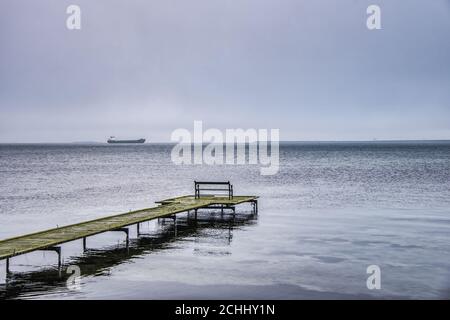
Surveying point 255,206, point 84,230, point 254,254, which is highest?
point 84,230

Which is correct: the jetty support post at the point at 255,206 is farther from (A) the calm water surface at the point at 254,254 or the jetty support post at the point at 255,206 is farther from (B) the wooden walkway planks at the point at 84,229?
(B) the wooden walkway planks at the point at 84,229

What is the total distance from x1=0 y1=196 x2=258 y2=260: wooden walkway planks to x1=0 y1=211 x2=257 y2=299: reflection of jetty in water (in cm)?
97

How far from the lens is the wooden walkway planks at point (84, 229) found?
1898 centimetres

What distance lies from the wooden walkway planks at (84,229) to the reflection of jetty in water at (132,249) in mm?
969

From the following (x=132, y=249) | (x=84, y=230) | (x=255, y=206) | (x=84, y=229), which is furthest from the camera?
(x=255, y=206)

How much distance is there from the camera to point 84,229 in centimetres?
2297

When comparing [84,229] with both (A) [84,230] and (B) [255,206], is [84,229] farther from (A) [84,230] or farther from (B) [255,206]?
(B) [255,206]

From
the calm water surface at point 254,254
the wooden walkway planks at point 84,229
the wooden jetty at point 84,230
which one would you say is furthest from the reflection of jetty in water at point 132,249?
the wooden walkway planks at point 84,229

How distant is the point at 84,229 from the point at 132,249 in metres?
2.23

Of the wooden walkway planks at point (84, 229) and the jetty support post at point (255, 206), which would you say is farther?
the jetty support post at point (255, 206)

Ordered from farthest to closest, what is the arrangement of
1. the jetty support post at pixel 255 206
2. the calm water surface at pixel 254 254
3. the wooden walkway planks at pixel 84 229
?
1. the jetty support post at pixel 255 206
2. the wooden walkway planks at pixel 84 229
3. the calm water surface at pixel 254 254

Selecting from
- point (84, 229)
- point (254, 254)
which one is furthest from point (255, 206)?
point (84, 229)

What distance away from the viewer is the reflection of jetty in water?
692 inches

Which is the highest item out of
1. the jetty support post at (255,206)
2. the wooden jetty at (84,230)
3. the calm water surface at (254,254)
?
the wooden jetty at (84,230)
